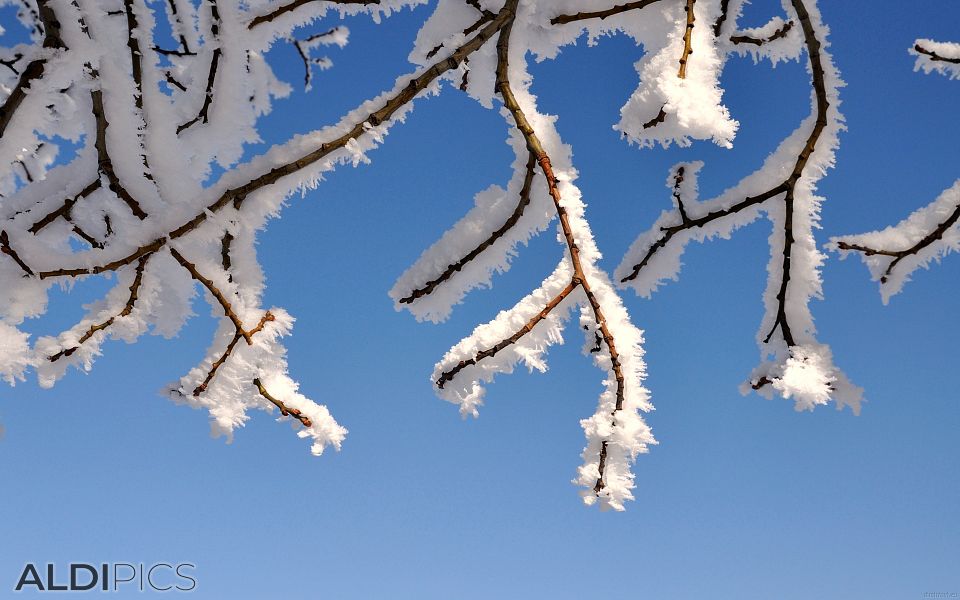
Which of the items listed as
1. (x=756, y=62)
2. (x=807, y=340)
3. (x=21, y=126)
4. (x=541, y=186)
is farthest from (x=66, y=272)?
(x=756, y=62)

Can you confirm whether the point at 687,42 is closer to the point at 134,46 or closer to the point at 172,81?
the point at 134,46

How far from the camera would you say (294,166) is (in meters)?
1.23

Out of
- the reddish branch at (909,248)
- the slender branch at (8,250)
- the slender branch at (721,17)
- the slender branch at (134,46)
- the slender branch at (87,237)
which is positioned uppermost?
the slender branch at (134,46)

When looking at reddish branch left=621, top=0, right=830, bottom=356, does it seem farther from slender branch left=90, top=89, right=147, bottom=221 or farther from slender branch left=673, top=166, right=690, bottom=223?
slender branch left=90, top=89, right=147, bottom=221

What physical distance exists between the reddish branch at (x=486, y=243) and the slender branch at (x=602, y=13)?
36 cm

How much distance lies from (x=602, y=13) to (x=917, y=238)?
846 mm

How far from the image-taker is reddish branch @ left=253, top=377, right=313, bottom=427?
1.51 metres

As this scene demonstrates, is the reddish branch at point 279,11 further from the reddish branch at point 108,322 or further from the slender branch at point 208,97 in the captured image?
the reddish branch at point 108,322

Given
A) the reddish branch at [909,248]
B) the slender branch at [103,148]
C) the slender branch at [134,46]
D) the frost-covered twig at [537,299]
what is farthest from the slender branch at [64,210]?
the reddish branch at [909,248]

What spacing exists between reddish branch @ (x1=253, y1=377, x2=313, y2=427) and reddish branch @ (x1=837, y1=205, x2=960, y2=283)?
127cm

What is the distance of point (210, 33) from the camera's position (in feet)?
6.26

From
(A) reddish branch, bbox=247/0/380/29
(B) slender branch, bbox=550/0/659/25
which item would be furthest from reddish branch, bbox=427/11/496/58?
(A) reddish branch, bbox=247/0/380/29

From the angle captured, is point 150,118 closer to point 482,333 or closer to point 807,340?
point 482,333

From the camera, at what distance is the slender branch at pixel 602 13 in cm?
145
